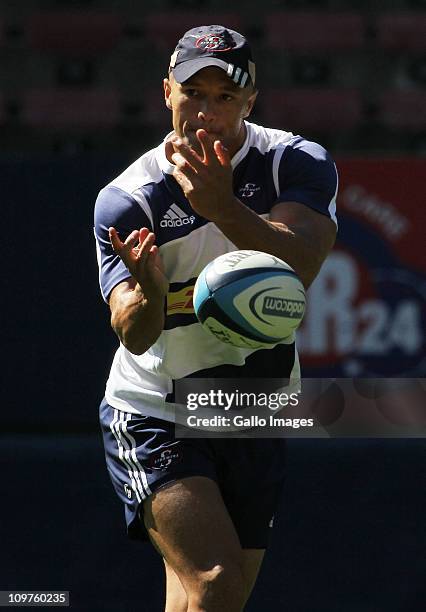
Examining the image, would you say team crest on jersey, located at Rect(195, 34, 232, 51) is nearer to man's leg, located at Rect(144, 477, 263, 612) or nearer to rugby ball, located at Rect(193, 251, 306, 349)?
rugby ball, located at Rect(193, 251, 306, 349)

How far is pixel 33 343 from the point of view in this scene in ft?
17.0

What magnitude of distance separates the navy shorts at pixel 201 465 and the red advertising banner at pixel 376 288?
112 cm

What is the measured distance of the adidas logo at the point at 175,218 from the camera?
381 centimetres

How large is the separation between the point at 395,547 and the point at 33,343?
1.76m

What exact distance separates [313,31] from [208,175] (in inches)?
304

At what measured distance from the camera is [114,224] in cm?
378

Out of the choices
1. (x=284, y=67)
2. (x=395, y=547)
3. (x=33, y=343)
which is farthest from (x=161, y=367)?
(x=284, y=67)

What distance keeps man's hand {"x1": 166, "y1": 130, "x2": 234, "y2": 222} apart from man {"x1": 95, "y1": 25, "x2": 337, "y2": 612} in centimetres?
3

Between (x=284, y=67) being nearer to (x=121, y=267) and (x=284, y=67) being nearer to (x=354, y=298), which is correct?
(x=354, y=298)

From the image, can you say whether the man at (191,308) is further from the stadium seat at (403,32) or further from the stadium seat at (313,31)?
the stadium seat at (403,32)

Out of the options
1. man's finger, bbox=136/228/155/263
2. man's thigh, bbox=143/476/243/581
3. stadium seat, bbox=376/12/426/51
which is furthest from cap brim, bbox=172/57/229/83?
stadium seat, bbox=376/12/426/51

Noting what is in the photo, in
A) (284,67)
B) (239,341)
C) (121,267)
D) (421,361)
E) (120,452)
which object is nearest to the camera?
(239,341)

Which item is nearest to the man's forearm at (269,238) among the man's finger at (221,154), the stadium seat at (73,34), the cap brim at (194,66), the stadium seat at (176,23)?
the man's finger at (221,154)

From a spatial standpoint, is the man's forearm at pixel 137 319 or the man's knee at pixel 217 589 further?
the man's knee at pixel 217 589
